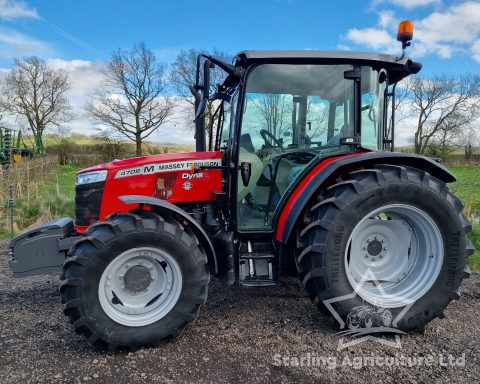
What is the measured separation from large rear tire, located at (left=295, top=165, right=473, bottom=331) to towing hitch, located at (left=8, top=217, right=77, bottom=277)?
80.5 inches

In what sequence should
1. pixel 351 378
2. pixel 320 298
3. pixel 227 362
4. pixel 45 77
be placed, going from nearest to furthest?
pixel 351 378 → pixel 227 362 → pixel 320 298 → pixel 45 77

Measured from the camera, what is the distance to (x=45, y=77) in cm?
3553

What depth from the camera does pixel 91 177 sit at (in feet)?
11.7

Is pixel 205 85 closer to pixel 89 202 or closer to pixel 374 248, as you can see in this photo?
pixel 89 202

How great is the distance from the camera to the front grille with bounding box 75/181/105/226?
3549 millimetres

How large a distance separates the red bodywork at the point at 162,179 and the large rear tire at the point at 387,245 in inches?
40.1

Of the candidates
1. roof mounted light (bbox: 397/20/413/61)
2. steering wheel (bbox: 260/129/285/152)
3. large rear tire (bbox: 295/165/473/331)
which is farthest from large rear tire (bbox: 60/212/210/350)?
roof mounted light (bbox: 397/20/413/61)

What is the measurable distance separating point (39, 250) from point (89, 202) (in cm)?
57

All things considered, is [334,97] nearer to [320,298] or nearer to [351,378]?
[320,298]

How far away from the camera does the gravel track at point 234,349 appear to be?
8.74 ft

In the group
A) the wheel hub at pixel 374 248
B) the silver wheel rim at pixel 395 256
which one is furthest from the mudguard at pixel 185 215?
the wheel hub at pixel 374 248

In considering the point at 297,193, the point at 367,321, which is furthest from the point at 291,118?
the point at 367,321

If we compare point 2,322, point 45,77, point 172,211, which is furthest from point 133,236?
point 45,77

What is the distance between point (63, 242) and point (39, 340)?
0.80 metres
